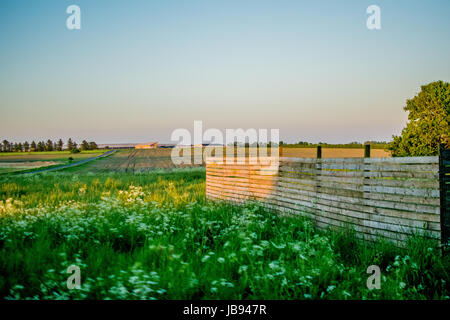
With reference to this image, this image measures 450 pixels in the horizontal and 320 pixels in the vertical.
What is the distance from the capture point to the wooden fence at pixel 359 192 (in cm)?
543

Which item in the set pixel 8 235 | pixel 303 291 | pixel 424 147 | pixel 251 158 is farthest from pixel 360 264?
pixel 424 147

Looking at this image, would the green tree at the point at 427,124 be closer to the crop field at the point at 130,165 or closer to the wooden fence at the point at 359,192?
the wooden fence at the point at 359,192

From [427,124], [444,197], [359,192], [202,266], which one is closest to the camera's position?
[202,266]

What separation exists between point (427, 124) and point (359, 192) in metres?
15.0

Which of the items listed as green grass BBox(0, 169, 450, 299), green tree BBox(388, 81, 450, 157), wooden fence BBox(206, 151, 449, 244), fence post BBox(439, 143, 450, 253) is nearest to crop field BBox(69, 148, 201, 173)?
green tree BBox(388, 81, 450, 157)

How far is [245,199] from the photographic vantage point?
984 cm

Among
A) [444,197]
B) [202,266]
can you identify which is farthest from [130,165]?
[444,197]

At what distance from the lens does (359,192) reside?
662cm

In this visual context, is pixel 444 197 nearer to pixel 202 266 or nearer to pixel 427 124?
pixel 202 266

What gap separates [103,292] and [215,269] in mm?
1426

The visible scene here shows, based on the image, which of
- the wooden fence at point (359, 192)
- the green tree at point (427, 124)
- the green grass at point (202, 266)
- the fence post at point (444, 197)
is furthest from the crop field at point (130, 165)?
the fence post at point (444, 197)

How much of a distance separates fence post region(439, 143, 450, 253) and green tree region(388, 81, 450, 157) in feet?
44.8

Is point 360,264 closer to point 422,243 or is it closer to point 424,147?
point 422,243

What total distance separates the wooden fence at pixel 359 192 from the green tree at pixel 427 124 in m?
12.2
